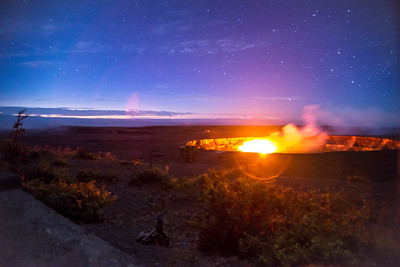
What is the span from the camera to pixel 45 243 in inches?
162

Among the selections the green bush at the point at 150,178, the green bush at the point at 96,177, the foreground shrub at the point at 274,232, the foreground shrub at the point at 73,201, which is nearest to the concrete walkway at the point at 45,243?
the foreground shrub at the point at 73,201

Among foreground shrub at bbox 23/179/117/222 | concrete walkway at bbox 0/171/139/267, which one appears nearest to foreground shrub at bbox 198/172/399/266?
concrete walkway at bbox 0/171/139/267

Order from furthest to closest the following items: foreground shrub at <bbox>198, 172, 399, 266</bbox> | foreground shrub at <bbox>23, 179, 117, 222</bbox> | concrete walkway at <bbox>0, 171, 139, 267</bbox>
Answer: foreground shrub at <bbox>23, 179, 117, 222</bbox> → foreground shrub at <bbox>198, 172, 399, 266</bbox> → concrete walkway at <bbox>0, 171, 139, 267</bbox>

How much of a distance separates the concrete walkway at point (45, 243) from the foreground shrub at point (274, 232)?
182 centimetres

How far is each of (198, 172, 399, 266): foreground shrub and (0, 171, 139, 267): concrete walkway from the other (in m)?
1.82

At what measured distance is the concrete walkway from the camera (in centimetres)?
381

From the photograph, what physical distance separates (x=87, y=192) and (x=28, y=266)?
123 inches

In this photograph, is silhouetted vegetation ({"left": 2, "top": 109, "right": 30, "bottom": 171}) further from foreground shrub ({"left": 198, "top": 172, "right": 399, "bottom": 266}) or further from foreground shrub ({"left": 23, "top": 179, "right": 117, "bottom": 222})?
foreground shrub ({"left": 198, "top": 172, "right": 399, "bottom": 266})

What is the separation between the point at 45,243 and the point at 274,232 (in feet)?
12.5

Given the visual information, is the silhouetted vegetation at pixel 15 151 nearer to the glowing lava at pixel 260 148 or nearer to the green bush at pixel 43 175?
the green bush at pixel 43 175

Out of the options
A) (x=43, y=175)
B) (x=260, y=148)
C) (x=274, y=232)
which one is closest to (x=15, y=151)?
(x=43, y=175)

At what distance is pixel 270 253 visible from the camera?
4.32m

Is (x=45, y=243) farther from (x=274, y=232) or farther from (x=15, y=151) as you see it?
(x=15, y=151)

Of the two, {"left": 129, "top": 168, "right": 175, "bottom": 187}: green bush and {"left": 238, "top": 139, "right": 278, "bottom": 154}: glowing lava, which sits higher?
{"left": 129, "top": 168, "right": 175, "bottom": 187}: green bush
